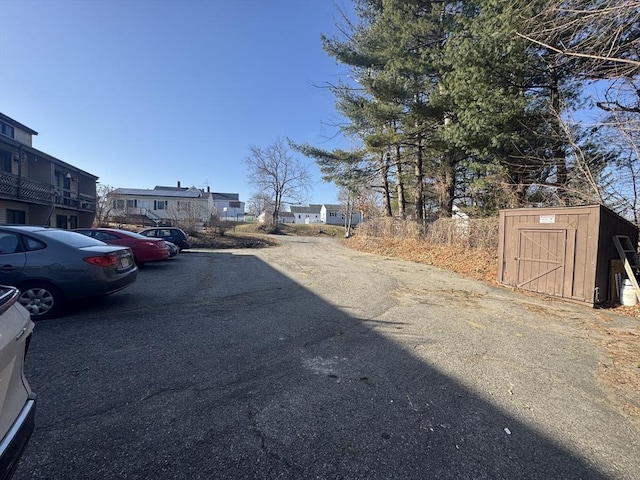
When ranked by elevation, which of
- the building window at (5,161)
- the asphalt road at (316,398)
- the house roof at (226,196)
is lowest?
the asphalt road at (316,398)

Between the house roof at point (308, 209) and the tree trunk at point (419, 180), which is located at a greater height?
the house roof at point (308, 209)

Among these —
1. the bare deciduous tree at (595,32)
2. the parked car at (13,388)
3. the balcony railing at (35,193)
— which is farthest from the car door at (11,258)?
the balcony railing at (35,193)

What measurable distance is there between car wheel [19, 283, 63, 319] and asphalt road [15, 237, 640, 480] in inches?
9.2

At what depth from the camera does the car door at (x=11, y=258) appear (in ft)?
A: 15.1

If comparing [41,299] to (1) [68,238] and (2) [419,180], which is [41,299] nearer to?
(1) [68,238]

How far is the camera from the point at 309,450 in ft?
7.19

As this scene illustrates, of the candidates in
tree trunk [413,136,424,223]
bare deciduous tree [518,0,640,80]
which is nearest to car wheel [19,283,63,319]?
bare deciduous tree [518,0,640,80]

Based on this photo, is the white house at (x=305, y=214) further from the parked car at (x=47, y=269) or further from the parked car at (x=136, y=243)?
the parked car at (x=47, y=269)

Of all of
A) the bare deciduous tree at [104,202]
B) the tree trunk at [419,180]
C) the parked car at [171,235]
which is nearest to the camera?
the parked car at [171,235]

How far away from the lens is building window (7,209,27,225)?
1544 cm

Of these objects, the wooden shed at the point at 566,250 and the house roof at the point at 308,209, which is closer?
the wooden shed at the point at 566,250

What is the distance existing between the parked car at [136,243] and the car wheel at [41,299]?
5494 mm

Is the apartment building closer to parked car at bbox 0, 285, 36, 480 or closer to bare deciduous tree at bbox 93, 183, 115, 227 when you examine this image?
bare deciduous tree at bbox 93, 183, 115, 227

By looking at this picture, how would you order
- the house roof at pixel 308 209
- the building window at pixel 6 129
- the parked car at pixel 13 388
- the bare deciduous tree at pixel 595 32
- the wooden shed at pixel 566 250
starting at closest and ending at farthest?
the parked car at pixel 13 388 < the bare deciduous tree at pixel 595 32 < the wooden shed at pixel 566 250 < the building window at pixel 6 129 < the house roof at pixel 308 209
